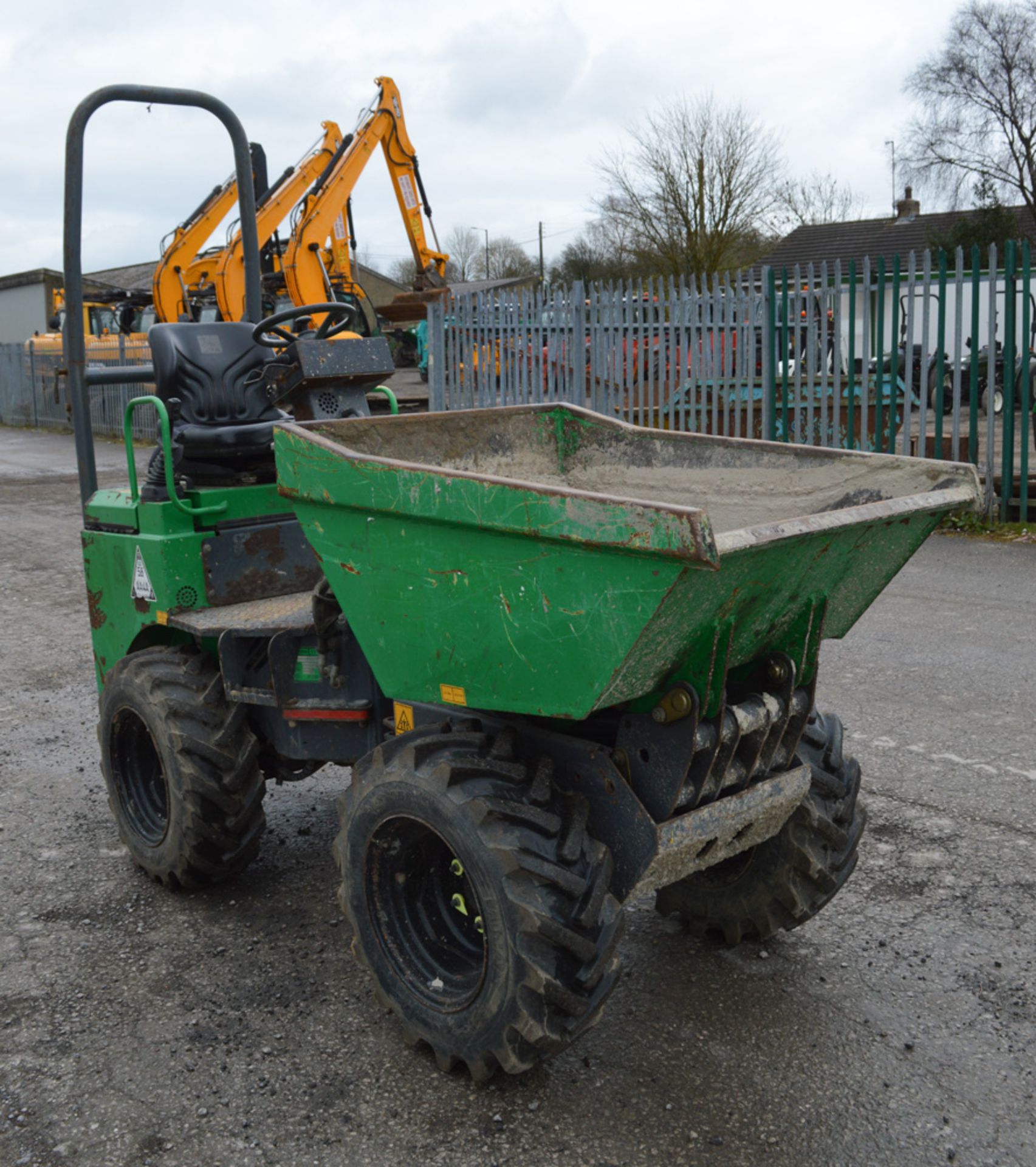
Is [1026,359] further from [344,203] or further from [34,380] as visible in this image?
[34,380]

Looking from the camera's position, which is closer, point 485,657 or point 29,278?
point 485,657

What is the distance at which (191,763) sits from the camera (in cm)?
366

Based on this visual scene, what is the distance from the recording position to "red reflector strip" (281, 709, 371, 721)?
348cm

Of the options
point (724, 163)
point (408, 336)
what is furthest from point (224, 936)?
point (724, 163)

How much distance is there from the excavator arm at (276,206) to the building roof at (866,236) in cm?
2371

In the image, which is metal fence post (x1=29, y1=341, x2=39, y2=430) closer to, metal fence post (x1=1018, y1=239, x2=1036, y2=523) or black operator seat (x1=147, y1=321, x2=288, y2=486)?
metal fence post (x1=1018, y1=239, x2=1036, y2=523)

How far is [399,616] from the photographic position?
2.89 m

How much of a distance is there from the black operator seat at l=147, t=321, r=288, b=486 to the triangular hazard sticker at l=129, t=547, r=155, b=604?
0.86 ft

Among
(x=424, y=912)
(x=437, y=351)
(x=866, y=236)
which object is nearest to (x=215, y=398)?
(x=424, y=912)

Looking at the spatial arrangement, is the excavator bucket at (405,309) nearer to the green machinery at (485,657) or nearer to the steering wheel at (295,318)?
the steering wheel at (295,318)

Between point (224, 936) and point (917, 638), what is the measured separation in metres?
4.43

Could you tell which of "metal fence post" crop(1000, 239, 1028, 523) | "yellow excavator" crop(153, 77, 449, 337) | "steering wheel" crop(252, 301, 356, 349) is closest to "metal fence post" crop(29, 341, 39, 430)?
"yellow excavator" crop(153, 77, 449, 337)

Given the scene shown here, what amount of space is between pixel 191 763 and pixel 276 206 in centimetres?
1305

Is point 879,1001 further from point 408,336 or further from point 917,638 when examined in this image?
point 408,336
